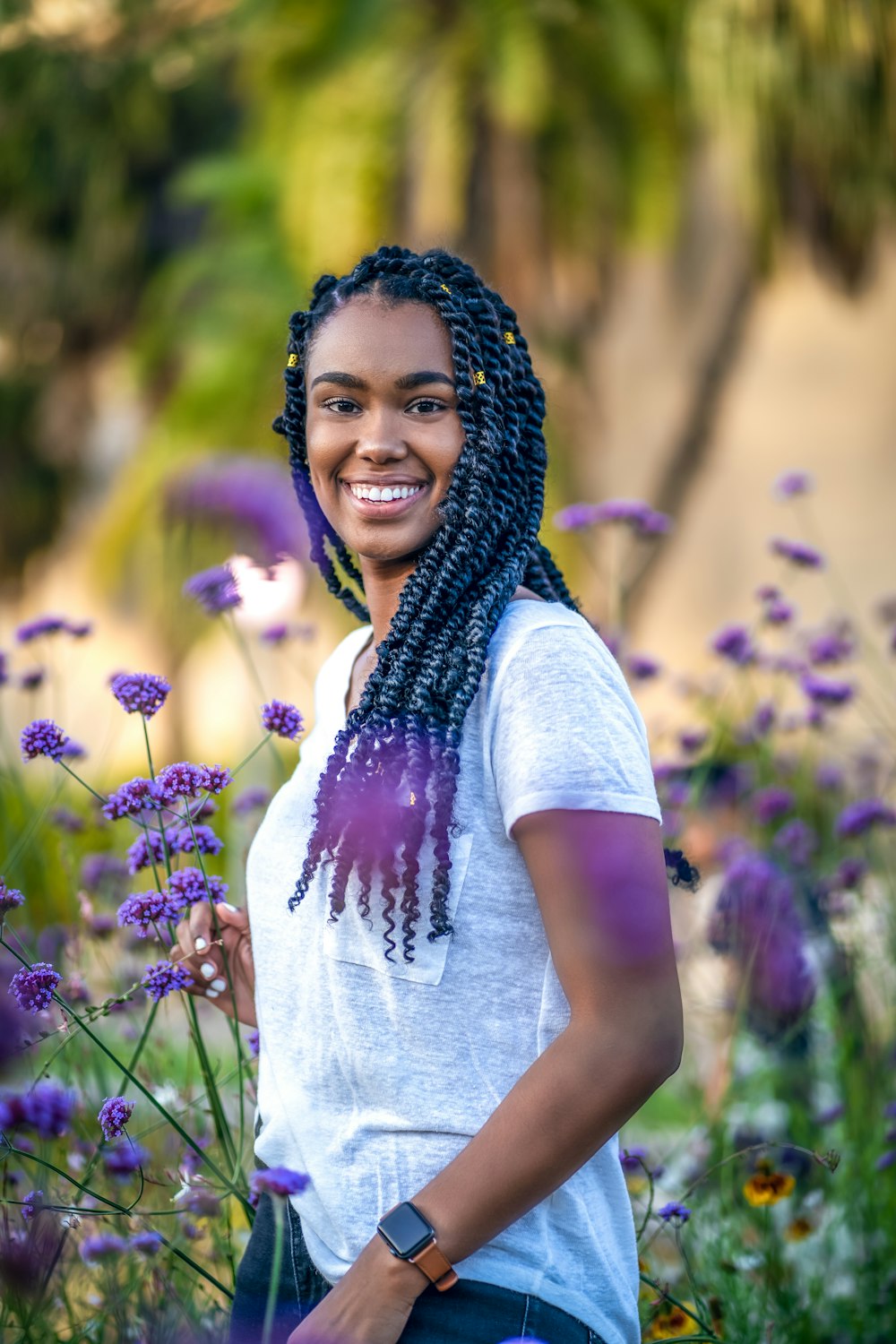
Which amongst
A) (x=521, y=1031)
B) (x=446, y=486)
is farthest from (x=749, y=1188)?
(x=446, y=486)

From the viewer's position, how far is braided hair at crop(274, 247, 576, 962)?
1.46 metres

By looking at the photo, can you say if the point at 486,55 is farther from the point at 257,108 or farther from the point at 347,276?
the point at 347,276

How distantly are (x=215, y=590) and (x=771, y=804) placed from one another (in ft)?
4.87

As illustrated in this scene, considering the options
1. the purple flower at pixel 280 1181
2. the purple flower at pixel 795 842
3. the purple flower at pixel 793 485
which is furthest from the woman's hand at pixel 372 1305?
the purple flower at pixel 793 485

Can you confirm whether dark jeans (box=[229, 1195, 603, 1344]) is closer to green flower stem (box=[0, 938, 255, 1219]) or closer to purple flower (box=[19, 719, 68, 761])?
green flower stem (box=[0, 938, 255, 1219])

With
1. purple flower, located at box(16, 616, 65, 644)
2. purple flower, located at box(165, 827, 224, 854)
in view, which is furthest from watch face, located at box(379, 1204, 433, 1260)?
purple flower, located at box(16, 616, 65, 644)

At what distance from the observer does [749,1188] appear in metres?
2.28

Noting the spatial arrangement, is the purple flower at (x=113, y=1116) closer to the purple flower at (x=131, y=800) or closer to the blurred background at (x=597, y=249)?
the purple flower at (x=131, y=800)

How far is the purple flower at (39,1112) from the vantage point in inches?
50.8

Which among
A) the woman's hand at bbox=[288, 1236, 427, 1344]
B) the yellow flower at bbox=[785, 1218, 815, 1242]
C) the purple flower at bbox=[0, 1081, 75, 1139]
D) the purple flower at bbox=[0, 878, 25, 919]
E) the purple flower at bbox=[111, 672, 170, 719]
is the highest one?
the purple flower at bbox=[111, 672, 170, 719]

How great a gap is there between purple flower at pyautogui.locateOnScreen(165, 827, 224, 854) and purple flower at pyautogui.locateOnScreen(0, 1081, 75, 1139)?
1.37ft

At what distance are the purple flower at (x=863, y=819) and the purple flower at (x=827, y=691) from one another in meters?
0.26

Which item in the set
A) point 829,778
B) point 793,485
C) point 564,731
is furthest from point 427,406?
point 829,778

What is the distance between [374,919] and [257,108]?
12635 millimetres
